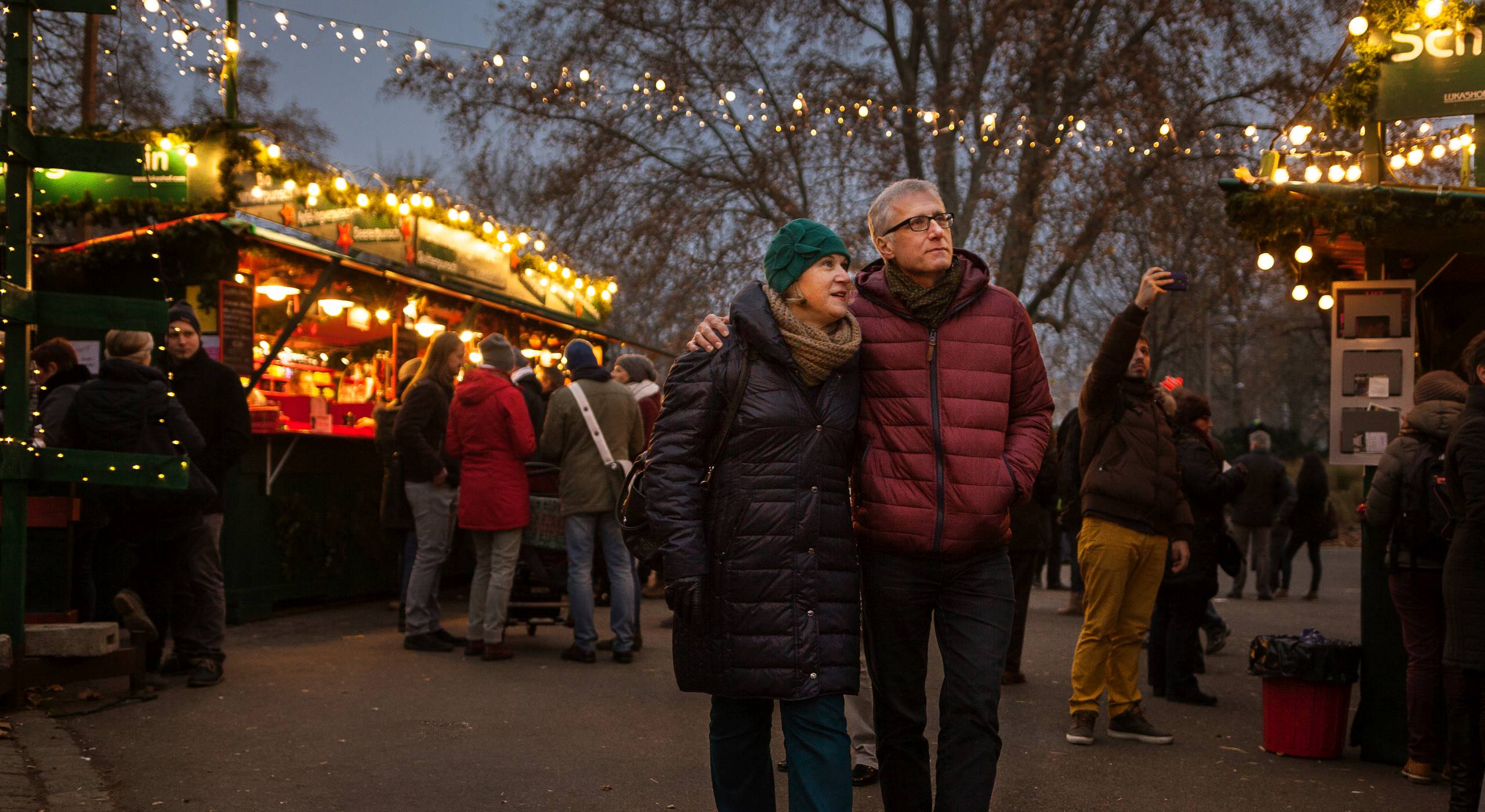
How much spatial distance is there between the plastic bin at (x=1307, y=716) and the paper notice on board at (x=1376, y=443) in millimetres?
1193

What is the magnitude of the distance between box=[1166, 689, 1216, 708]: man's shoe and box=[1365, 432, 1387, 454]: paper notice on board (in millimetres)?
1908

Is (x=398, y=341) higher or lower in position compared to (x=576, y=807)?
higher

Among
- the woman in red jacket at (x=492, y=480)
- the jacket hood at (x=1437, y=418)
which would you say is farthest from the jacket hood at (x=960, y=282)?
the woman in red jacket at (x=492, y=480)

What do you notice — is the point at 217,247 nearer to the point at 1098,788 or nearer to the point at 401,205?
the point at 401,205

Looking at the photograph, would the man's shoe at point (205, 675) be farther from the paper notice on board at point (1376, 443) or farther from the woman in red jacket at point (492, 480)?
the paper notice on board at point (1376, 443)

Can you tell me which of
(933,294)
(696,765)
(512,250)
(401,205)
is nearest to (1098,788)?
(696,765)

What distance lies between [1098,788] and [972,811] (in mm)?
1901

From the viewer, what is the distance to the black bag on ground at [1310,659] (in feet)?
19.6

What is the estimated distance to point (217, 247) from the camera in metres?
10.3

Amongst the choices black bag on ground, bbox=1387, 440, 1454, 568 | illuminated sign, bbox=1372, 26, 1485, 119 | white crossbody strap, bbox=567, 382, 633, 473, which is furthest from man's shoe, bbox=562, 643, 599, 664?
illuminated sign, bbox=1372, 26, 1485, 119

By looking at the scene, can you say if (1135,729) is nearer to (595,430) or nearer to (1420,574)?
(1420,574)

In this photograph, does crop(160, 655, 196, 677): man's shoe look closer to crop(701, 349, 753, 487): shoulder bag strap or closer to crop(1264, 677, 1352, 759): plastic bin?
crop(701, 349, 753, 487): shoulder bag strap

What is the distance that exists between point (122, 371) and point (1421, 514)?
20.7ft

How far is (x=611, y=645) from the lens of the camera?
29.7 feet
